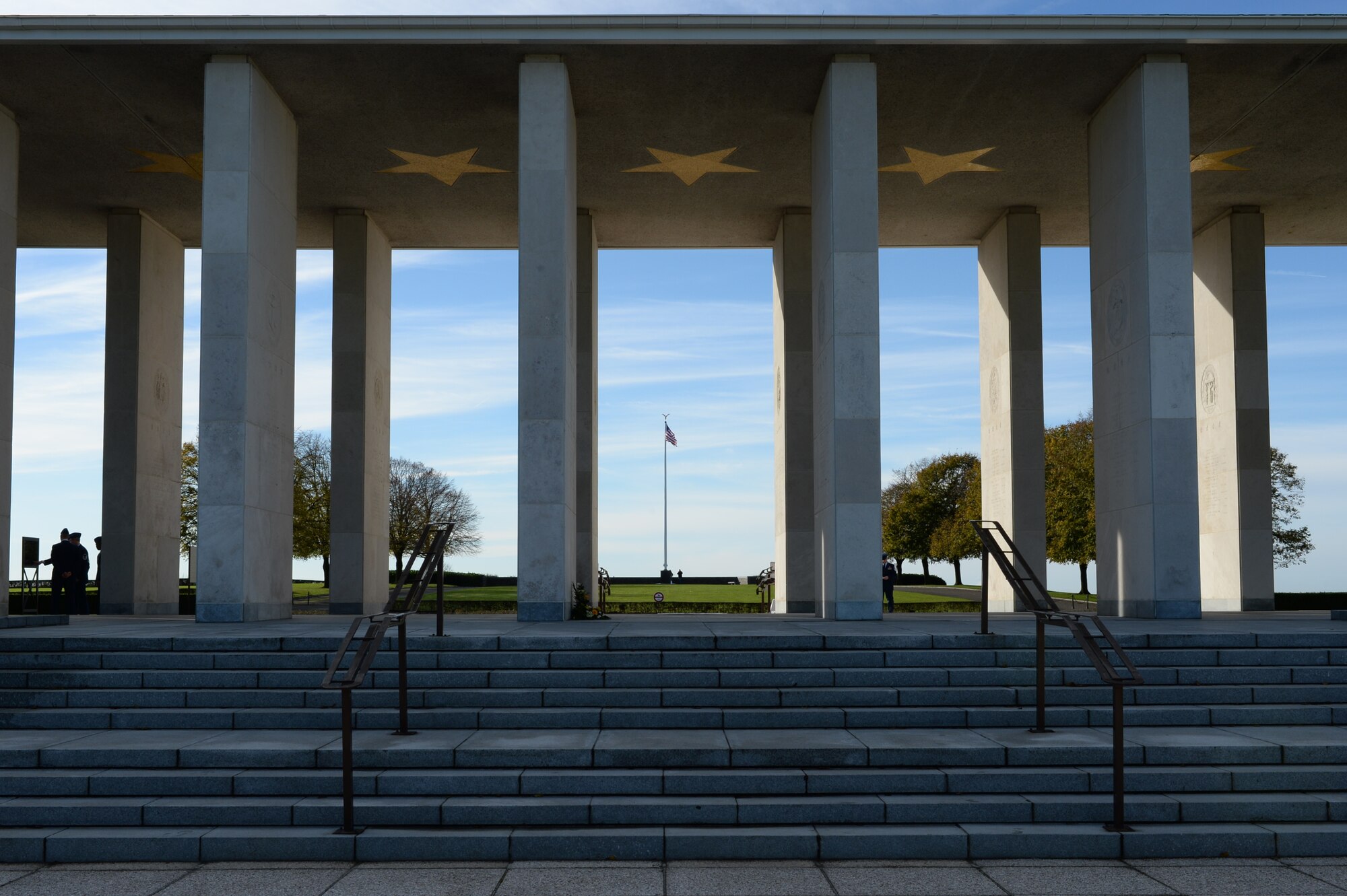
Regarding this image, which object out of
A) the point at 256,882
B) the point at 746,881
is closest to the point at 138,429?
→ the point at 256,882

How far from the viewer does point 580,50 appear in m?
17.9

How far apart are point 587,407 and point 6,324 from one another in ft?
35.7

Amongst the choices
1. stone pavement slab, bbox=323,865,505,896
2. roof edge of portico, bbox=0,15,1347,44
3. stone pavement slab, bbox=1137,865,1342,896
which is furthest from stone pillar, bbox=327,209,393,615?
stone pavement slab, bbox=1137,865,1342,896

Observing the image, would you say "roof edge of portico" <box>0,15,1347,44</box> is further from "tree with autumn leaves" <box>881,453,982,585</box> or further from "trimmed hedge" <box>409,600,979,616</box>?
"tree with autumn leaves" <box>881,453,982,585</box>

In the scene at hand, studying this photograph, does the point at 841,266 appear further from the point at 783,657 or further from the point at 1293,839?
the point at 1293,839

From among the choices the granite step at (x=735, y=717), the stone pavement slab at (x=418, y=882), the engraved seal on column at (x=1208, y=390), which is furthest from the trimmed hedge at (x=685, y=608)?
the stone pavement slab at (x=418, y=882)

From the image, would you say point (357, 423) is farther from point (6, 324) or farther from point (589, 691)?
point (589, 691)

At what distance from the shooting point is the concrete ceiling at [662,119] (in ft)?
59.0

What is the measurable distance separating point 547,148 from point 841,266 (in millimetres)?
4848

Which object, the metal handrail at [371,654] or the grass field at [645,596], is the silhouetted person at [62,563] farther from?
the metal handrail at [371,654]

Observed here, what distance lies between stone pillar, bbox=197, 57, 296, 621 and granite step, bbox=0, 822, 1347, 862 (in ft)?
29.4

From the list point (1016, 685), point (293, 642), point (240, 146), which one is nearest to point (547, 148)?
point (240, 146)

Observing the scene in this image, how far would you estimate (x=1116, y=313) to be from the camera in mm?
18734

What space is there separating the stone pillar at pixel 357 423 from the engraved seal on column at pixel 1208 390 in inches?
744
